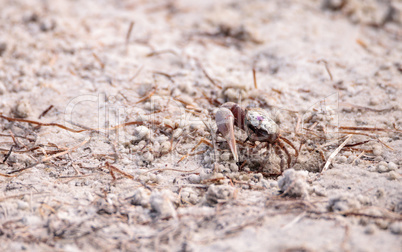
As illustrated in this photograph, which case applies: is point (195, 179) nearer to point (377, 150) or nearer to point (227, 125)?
point (227, 125)

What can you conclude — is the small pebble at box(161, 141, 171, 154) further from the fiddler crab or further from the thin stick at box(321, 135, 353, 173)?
the thin stick at box(321, 135, 353, 173)

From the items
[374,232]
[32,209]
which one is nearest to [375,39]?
[374,232]

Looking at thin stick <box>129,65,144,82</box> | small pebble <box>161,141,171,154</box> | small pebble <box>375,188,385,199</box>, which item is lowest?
small pebble <box>375,188,385,199</box>

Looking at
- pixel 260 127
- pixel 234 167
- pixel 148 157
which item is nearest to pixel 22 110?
pixel 148 157

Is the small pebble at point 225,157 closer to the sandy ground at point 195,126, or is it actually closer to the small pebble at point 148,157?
the sandy ground at point 195,126

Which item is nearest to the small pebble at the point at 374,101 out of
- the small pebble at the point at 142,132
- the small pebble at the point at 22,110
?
Answer: the small pebble at the point at 142,132

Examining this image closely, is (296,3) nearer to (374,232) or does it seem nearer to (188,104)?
(188,104)

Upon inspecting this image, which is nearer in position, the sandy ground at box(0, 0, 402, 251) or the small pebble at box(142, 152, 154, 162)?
the sandy ground at box(0, 0, 402, 251)

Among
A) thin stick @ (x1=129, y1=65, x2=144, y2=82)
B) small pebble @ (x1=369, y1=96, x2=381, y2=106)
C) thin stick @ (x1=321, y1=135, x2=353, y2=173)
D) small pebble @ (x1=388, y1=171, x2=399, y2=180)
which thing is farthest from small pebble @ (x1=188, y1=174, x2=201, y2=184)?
small pebble @ (x1=369, y1=96, x2=381, y2=106)
